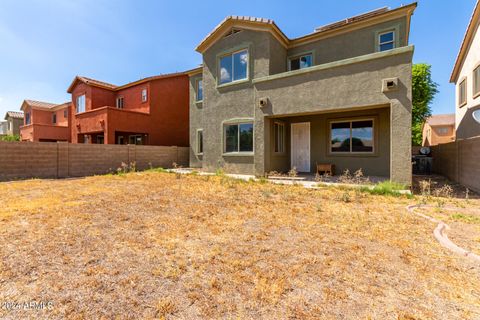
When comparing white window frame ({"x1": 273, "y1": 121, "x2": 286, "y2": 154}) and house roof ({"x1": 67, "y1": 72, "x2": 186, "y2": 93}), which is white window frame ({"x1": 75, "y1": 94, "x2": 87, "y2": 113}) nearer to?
house roof ({"x1": 67, "y1": 72, "x2": 186, "y2": 93})

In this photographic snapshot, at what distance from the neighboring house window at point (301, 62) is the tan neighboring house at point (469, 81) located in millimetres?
8819

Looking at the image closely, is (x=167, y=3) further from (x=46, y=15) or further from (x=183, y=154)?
(x=183, y=154)

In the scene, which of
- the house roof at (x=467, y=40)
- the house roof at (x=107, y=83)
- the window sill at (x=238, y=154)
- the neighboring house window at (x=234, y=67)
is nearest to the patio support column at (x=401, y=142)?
the window sill at (x=238, y=154)

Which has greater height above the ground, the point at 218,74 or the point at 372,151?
the point at 218,74

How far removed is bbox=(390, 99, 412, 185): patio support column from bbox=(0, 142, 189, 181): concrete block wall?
14318 mm

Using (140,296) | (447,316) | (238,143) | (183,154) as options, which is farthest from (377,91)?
(183,154)

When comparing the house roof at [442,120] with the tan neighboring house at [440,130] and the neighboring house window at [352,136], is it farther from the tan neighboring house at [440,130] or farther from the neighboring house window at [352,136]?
the neighboring house window at [352,136]

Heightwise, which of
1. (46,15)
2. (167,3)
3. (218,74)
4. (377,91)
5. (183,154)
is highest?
(167,3)

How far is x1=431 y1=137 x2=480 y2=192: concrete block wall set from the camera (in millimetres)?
8102

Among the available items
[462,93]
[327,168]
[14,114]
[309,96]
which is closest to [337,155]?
[327,168]

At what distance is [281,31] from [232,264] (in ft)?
40.0

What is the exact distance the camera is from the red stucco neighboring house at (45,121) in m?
23.5

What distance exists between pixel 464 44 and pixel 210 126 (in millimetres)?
16437

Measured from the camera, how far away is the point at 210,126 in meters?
13.6
